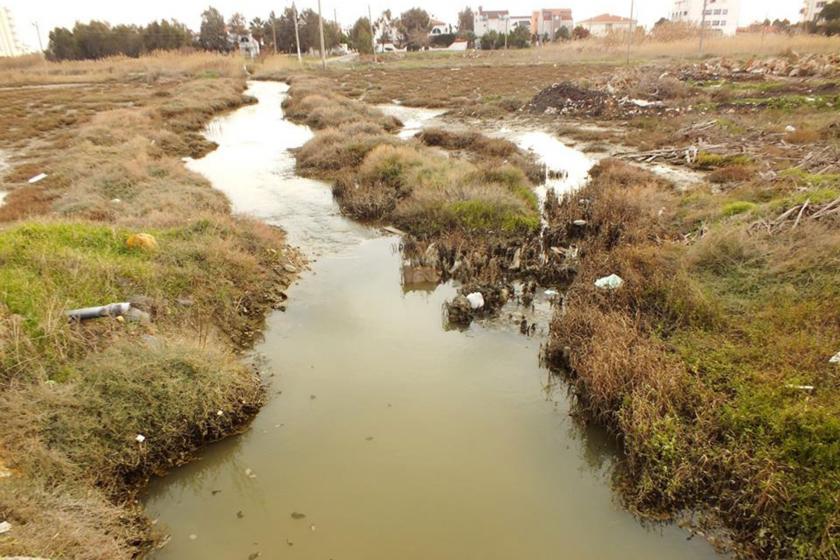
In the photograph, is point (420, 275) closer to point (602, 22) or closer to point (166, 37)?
point (166, 37)

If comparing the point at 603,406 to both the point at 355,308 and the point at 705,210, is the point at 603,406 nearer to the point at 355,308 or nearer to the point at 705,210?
the point at 355,308

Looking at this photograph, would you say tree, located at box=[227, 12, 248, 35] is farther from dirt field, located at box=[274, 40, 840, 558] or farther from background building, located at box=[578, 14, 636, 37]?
dirt field, located at box=[274, 40, 840, 558]

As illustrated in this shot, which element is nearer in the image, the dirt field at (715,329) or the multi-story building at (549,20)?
the dirt field at (715,329)

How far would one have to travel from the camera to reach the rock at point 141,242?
Result: 6.98 metres

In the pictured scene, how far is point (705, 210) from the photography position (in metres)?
8.44

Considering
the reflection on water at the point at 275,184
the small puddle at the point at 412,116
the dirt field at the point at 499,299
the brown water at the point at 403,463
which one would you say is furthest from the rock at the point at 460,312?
the small puddle at the point at 412,116

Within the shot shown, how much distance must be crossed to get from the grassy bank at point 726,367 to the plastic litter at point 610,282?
0.09 meters

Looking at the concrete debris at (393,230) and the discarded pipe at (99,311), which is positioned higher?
the discarded pipe at (99,311)

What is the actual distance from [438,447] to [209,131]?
19900mm

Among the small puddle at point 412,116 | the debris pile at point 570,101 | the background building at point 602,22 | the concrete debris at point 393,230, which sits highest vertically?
the background building at point 602,22

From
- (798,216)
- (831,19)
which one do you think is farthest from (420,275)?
(831,19)

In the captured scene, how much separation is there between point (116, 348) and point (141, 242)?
2.65m

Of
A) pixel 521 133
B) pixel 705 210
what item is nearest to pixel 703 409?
pixel 705 210

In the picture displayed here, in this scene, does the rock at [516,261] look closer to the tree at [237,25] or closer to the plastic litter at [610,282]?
the plastic litter at [610,282]
